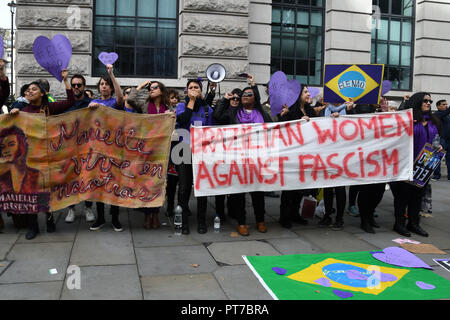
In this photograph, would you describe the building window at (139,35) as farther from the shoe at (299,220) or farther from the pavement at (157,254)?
the shoe at (299,220)

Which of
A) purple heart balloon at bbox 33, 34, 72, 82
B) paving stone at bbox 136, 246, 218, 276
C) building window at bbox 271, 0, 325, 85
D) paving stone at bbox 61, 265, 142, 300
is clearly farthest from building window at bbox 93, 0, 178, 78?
paving stone at bbox 61, 265, 142, 300

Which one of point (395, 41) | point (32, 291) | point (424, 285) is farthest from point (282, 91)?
point (395, 41)

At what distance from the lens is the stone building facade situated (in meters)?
9.92

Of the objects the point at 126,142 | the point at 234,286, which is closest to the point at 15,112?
the point at 126,142

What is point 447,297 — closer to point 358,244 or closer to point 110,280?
point 358,244

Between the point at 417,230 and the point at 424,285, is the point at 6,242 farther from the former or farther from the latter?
the point at 417,230

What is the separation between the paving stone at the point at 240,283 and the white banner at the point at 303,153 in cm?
154

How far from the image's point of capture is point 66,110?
5.70 meters

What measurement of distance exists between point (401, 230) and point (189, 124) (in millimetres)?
3193

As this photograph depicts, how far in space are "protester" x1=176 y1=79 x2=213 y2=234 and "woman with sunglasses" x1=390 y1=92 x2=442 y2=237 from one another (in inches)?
106

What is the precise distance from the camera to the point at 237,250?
492 cm

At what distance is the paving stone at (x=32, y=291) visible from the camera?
3.50 meters

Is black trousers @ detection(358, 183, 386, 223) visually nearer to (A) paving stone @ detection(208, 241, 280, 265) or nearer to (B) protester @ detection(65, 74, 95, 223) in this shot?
(A) paving stone @ detection(208, 241, 280, 265)
